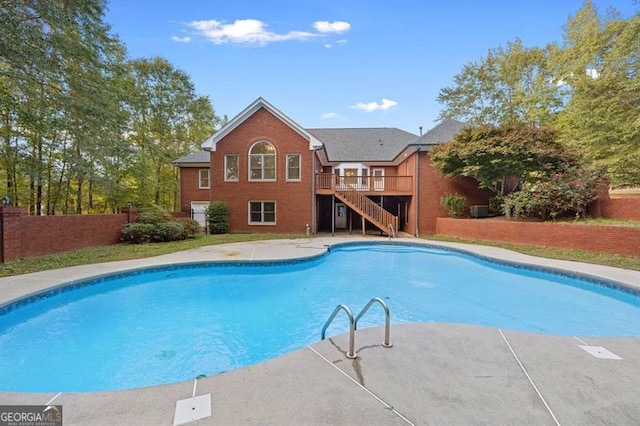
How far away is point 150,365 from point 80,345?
167 cm

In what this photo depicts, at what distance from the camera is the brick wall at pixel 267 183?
56.4 ft

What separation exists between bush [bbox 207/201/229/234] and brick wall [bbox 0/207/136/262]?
405 cm

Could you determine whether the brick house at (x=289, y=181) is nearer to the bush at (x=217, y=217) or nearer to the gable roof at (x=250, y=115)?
the gable roof at (x=250, y=115)

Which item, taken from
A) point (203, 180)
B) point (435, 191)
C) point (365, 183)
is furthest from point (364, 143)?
point (203, 180)

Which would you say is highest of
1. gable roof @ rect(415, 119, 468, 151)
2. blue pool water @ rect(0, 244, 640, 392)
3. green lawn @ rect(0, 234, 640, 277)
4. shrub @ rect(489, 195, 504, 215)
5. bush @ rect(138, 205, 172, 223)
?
gable roof @ rect(415, 119, 468, 151)

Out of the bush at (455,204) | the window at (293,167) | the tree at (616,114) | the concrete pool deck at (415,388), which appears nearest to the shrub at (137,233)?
the window at (293,167)

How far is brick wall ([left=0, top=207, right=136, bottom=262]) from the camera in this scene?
28.7ft

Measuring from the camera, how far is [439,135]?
17188 millimetres

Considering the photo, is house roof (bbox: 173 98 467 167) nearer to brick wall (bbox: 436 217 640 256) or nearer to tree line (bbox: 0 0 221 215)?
tree line (bbox: 0 0 221 215)

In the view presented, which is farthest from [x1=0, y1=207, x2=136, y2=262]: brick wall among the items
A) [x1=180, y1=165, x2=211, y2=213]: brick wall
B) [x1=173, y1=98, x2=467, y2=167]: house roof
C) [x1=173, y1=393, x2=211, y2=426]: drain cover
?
[x1=173, y1=393, x2=211, y2=426]: drain cover

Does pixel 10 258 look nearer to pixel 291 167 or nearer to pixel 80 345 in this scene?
pixel 80 345

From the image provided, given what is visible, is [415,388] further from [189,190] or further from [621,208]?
[189,190]

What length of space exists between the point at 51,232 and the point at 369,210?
1415 centimetres

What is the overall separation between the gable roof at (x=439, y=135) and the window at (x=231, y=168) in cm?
1078
